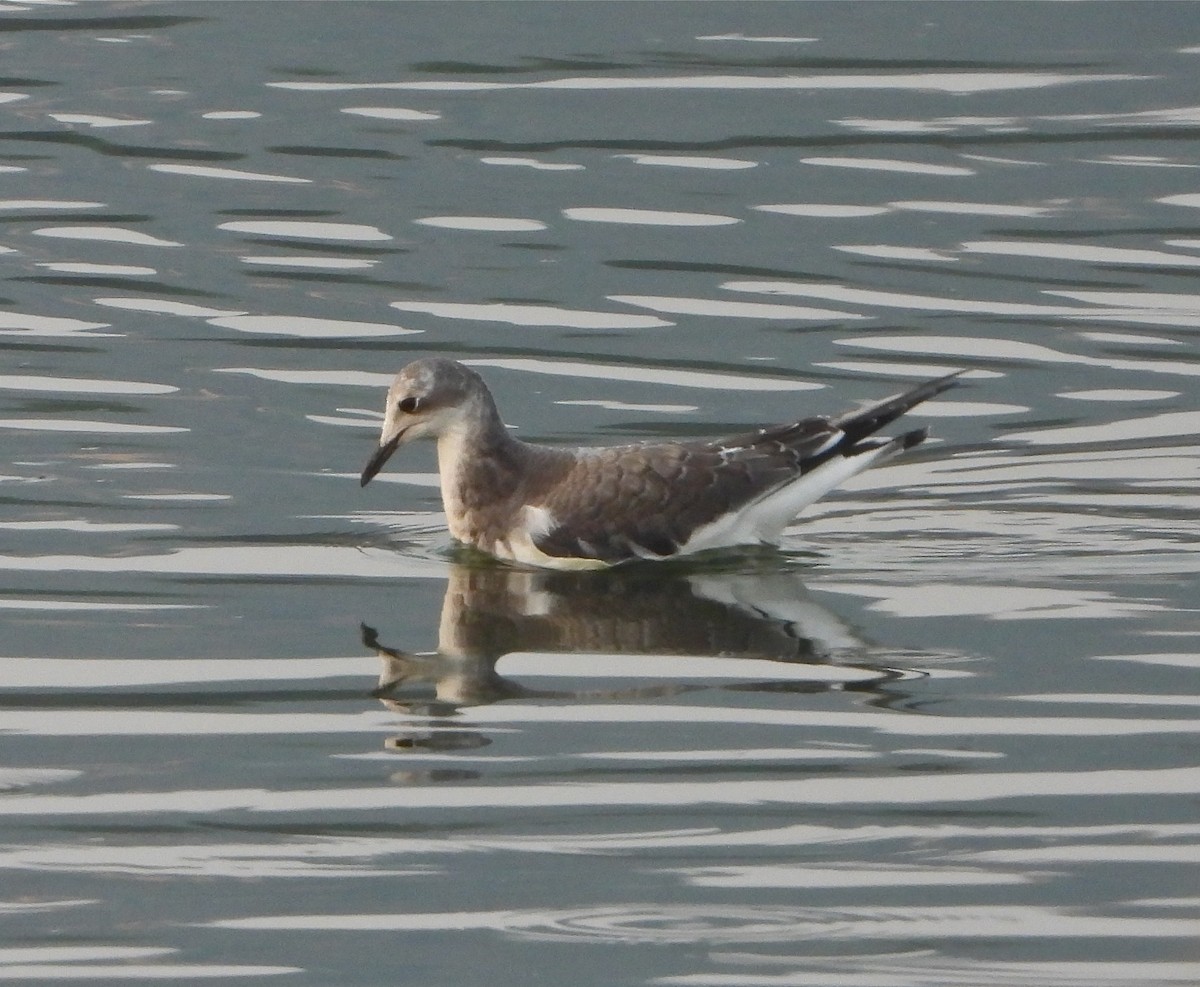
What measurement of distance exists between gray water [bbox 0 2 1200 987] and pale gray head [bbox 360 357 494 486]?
455mm

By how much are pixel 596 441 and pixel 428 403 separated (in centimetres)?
164

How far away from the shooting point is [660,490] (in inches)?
453

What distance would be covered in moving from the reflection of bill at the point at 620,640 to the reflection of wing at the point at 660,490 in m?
0.15

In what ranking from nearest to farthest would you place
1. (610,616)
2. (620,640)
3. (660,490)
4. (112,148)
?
1. (620,640)
2. (610,616)
3. (660,490)
4. (112,148)

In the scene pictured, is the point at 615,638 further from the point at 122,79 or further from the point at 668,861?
the point at 122,79

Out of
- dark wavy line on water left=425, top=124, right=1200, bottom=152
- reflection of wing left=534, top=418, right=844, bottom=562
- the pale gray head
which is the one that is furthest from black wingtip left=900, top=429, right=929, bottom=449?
dark wavy line on water left=425, top=124, right=1200, bottom=152

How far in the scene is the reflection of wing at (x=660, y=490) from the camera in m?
11.4

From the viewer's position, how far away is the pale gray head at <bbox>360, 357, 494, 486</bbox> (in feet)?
38.7

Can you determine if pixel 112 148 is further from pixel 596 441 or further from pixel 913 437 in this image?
pixel 913 437

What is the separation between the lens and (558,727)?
29.0 ft

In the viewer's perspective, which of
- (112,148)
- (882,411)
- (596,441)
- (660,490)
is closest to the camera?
(660,490)

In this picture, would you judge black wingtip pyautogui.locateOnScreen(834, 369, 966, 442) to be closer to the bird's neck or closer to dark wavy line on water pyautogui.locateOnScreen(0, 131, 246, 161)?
the bird's neck

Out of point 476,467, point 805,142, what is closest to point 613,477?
point 476,467

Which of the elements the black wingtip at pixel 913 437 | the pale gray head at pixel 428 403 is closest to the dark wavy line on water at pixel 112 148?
the pale gray head at pixel 428 403
